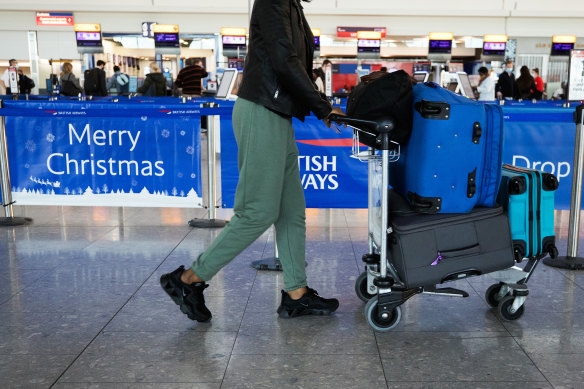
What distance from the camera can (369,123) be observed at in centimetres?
273

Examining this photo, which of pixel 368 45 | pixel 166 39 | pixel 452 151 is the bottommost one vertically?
pixel 452 151

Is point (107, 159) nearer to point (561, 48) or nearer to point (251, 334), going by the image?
point (251, 334)

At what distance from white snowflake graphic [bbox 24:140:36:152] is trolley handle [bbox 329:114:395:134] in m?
3.54

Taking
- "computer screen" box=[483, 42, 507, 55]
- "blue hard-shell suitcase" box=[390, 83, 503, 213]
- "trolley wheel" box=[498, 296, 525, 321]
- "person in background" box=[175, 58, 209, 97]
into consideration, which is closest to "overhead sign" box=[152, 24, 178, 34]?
"person in background" box=[175, 58, 209, 97]

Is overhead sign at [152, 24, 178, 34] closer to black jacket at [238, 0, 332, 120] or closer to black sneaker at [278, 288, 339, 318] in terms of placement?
black jacket at [238, 0, 332, 120]

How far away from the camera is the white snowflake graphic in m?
5.39

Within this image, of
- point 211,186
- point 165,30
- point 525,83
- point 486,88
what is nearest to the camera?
point 211,186

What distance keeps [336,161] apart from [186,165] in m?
1.30

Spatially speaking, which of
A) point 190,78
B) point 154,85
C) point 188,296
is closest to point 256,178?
point 188,296

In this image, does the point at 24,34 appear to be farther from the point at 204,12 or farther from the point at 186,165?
the point at 186,165

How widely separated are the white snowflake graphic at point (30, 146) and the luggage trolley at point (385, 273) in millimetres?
3409

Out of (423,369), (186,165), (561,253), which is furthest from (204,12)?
(423,369)

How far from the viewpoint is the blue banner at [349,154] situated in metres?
4.89

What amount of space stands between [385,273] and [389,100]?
2.67ft
